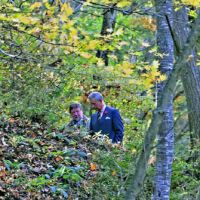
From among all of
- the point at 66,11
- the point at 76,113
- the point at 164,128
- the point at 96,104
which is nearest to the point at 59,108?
the point at 76,113

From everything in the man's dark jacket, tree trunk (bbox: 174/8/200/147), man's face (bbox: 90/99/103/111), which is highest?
tree trunk (bbox: 174/8/200/147)

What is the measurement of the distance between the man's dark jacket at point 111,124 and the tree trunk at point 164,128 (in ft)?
7.91

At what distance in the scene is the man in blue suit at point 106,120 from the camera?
799 cm

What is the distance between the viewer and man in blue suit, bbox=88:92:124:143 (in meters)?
7.99

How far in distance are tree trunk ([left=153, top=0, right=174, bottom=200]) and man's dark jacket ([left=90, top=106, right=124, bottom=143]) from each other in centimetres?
241

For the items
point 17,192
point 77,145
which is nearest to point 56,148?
point 77,145

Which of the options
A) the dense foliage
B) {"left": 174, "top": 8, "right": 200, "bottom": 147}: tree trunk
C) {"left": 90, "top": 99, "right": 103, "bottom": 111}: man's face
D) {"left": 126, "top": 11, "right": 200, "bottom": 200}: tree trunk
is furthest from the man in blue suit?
{"left": 126, "top": 11, "right": 200, "bottom": 200}: tree trunk

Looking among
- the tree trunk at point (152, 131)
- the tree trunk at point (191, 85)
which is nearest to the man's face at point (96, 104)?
the tree trunk at point (191, 85)

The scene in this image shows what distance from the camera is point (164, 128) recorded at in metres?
5.15

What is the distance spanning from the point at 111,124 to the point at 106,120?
0.34ft

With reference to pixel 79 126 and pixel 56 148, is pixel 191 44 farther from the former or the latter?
pixel 79 126

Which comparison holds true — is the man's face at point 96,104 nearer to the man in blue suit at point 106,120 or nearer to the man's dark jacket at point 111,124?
the man in blue suit at point 106,120

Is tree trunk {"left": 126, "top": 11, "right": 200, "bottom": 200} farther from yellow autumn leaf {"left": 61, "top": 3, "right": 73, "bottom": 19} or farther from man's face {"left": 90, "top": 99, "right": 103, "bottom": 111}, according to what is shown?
man's face {"left": 90, "top": 99, "right": 103, "bottom": 111}

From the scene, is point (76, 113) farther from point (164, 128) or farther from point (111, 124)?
point (164, 128)
